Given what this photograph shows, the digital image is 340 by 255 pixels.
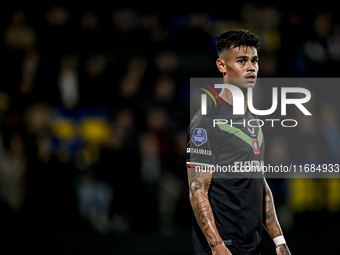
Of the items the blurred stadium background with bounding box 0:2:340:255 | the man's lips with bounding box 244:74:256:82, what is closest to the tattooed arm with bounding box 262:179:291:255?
the man's lips with bounding box 244:74:256:82

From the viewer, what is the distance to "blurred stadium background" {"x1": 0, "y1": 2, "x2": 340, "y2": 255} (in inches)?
243

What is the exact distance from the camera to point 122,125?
265 inches

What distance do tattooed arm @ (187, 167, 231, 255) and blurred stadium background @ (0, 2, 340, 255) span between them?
3.15 metres

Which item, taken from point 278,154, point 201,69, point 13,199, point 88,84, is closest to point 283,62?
point 201,69

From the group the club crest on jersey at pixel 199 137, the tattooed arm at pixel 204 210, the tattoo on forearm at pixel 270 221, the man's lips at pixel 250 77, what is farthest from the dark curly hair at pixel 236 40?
the tattoo on forearm at pixel 270 221

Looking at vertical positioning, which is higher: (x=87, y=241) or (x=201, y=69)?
(x=201, y=69)

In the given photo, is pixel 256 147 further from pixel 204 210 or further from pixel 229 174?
pixel 204 210

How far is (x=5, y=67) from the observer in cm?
726

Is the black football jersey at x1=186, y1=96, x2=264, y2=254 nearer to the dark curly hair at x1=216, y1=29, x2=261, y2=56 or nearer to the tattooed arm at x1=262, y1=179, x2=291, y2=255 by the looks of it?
the tattooed arm at x1=262, y1=179, x2=291, y2=255

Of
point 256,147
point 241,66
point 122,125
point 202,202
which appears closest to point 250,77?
point 241,66

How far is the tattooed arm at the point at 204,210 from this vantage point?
102 inches

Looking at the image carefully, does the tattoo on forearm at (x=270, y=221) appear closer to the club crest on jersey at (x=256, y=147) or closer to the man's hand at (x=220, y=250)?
the club crest on jersey at (x=256, y=147)

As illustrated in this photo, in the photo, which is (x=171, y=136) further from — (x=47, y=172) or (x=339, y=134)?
(x=339, y=134)

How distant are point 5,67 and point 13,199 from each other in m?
2.38
